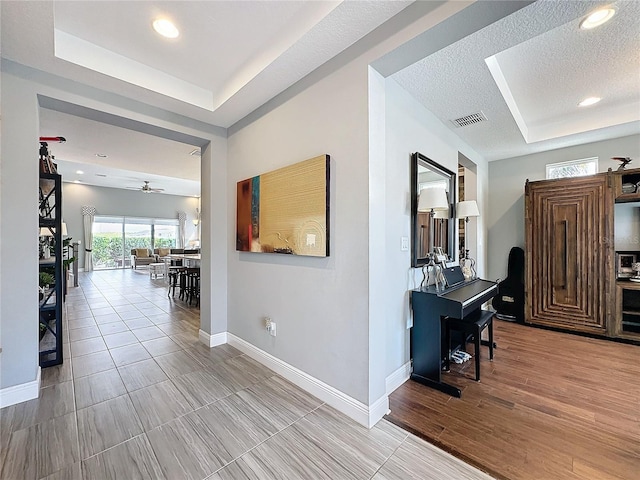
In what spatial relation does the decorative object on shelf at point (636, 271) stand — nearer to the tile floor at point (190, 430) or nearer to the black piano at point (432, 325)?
the black piano at point (432, 325)

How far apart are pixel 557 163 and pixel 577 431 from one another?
390 cm

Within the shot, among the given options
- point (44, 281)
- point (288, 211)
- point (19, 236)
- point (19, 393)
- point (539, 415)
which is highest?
point (288, 211)

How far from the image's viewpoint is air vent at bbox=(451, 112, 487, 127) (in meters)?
2.99

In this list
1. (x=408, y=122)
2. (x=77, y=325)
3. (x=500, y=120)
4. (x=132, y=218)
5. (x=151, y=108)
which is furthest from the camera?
(x=132, y=218)

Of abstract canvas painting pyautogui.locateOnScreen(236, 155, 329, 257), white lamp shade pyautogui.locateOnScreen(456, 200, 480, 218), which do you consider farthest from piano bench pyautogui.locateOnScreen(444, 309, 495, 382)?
abstract canvas painting pyautogui.locateOnScreen(236, 155, 329, 257)

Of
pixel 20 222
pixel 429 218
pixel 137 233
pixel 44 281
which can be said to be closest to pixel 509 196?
pixel 429 218

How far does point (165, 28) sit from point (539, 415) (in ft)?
12.7

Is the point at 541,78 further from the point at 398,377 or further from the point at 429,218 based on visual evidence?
the point at 398,377

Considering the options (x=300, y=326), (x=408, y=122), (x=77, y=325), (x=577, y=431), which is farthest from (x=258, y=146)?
(x=77, y=325)

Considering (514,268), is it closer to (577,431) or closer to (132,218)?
(577,431)

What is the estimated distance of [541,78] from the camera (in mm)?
2715

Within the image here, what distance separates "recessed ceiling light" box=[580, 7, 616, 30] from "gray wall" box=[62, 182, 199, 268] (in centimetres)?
1263

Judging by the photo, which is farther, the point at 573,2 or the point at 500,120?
the point at 500,120

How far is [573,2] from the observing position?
1604 millimetres
